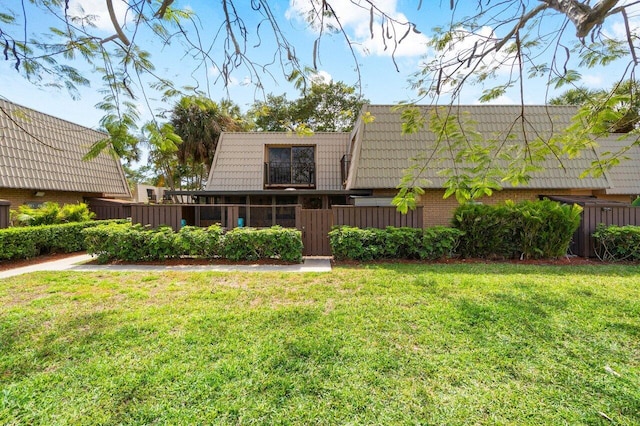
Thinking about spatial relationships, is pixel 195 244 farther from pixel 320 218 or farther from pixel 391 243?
pixel 391 243

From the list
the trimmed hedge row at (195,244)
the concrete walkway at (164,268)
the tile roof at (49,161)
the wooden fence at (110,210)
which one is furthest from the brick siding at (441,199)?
the tile roof at (49,161)

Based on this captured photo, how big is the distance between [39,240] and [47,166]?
5670 mm

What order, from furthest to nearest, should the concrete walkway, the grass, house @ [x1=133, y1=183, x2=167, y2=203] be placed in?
house @ [x1=133, y1=183, x2=167, y2=203]
the concrete walkway
the grass

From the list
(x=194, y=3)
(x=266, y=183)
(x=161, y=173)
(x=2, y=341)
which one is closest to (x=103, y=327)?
(x=2, y=341)

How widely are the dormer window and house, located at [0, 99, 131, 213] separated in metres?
7.65

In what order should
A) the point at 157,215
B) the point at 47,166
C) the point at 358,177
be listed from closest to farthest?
the point at 157,215 < the point at 358,177 < the point at 47,166

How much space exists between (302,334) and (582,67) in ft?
18.9

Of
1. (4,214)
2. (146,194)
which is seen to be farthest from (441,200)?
(146,194)

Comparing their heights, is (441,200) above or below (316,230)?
above

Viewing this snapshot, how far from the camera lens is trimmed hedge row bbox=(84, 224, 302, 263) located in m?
8.22

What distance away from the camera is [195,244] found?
8258mm

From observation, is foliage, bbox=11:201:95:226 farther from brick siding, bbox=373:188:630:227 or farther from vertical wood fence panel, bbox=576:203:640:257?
vertical wood fence panel, bbox=576:203:640:257

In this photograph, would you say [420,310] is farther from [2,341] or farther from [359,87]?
[2,341]

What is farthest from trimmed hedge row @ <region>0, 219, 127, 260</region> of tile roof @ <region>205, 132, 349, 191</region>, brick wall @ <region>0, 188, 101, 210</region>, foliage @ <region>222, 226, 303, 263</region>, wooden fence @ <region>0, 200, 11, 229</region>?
tile roof @ <region>205, 132, 349, 191</region>
